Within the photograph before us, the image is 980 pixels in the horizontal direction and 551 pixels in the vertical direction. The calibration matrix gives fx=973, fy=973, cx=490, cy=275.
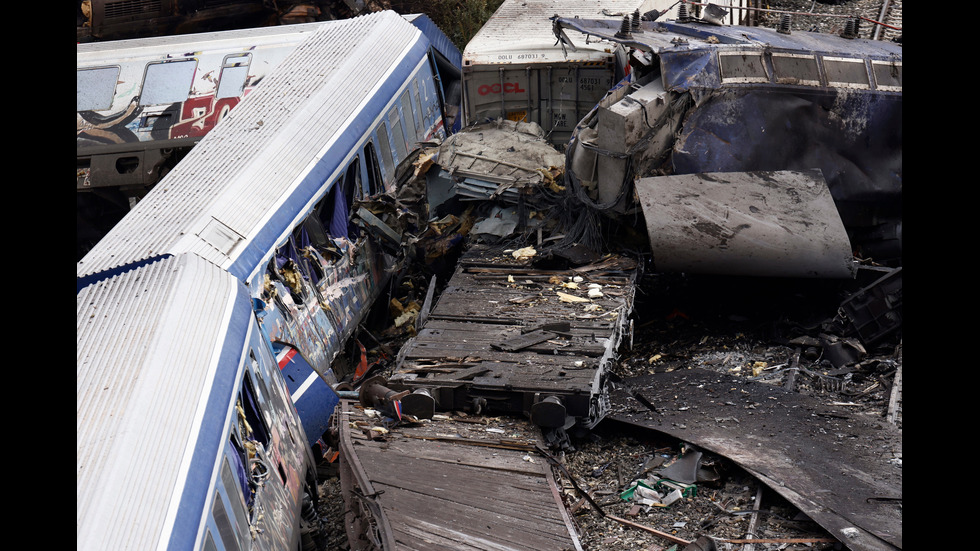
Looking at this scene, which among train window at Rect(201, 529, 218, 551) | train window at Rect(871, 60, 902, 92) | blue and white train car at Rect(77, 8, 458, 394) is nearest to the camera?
train window at Rect(201, 529, 218, 551)

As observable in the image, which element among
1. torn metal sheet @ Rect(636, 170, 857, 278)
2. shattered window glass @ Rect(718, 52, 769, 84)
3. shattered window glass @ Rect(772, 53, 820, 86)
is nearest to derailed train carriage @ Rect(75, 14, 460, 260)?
shattered window glass @ Rect(718, 52, 769, 84)

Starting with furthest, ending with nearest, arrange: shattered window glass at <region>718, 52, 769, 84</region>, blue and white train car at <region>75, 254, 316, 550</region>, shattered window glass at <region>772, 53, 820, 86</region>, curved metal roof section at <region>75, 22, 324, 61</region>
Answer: curved metal roof section at <region>75, 22, 324, 61</region> → shattered window glass at <region>772, 53, 820, 86</region> → shattered window glass at <region>718, 52, 769, 84</region> → blue and white train car at <region>75, 254, 316, 550</region>

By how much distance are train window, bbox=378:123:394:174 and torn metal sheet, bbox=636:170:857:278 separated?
432 cm

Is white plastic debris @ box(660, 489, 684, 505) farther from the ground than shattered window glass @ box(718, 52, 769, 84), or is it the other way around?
shattered window glass @ box(718, 52, 769, 84)

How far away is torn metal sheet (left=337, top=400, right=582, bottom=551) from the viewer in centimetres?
642

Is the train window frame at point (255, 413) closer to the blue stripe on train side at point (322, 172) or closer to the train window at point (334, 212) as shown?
the blue stripe on train side at point (322, 172)

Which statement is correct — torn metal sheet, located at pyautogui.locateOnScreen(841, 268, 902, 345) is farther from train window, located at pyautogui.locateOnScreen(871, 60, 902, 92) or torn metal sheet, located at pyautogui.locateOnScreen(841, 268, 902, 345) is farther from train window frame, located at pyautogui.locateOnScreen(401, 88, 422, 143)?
train window frame, located at pyautogui.locateOnScreen(401, 88, 422, 143)

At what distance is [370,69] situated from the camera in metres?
13.7

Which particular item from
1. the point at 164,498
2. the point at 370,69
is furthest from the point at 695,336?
the point at 164,498

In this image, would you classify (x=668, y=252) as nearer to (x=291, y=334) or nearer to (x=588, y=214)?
(x=588, y=214)

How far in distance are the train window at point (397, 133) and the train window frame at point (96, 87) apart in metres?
4.44

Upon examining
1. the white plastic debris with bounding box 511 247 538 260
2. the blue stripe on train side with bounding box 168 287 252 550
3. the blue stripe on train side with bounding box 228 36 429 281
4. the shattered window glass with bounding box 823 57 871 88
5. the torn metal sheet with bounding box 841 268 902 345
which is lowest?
the torn metal sheet with bounding box 841 268 902 345

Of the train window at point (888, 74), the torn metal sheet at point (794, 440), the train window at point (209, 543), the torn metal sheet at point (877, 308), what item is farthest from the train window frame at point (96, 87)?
the torn metal sheet at point (877, 308)

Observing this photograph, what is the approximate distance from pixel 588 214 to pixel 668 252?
4.11ft
